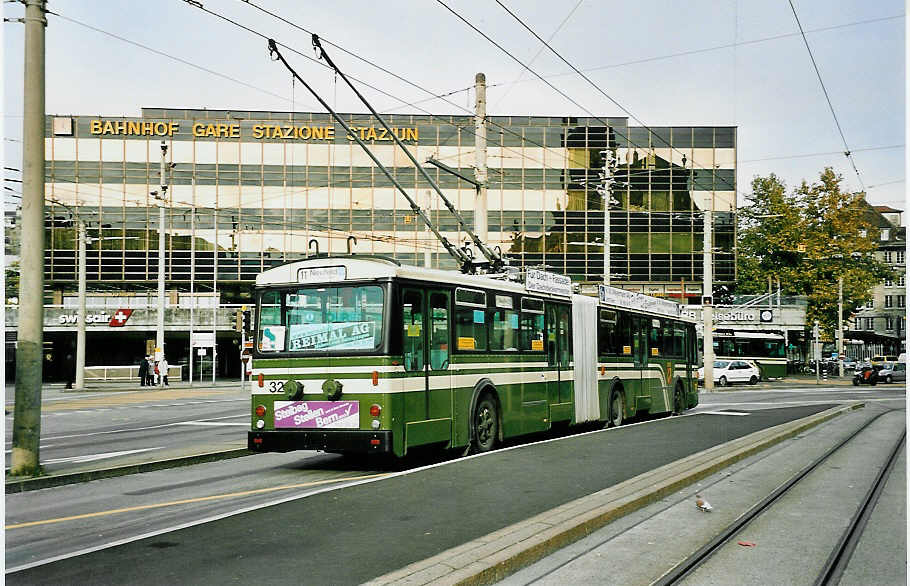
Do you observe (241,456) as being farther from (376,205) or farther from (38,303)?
(376,205)

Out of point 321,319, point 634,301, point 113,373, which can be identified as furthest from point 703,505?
point 113,373

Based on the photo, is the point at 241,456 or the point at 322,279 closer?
the point at 322,279

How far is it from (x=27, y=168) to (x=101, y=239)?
185ft

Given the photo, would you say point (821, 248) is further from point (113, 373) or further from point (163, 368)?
point (113, 373)

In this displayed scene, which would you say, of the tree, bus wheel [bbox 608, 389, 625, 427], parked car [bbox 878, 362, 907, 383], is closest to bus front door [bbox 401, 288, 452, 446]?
bus wheel [bbox 608, 389, 625, 427]

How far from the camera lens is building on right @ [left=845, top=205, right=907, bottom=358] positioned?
41.8 metres

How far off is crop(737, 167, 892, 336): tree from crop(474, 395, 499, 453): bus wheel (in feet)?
148

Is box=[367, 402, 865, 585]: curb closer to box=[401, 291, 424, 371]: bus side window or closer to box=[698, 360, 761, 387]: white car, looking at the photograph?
box=[401, 291, 424, 371]: bus side window

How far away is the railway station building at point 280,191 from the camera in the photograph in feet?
209

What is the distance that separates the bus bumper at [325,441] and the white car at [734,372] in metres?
47.6

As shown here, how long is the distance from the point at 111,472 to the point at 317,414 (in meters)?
2.92

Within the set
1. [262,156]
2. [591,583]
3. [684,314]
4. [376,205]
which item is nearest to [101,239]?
[262,156]

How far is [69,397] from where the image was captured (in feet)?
132

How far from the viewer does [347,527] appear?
8359mm
